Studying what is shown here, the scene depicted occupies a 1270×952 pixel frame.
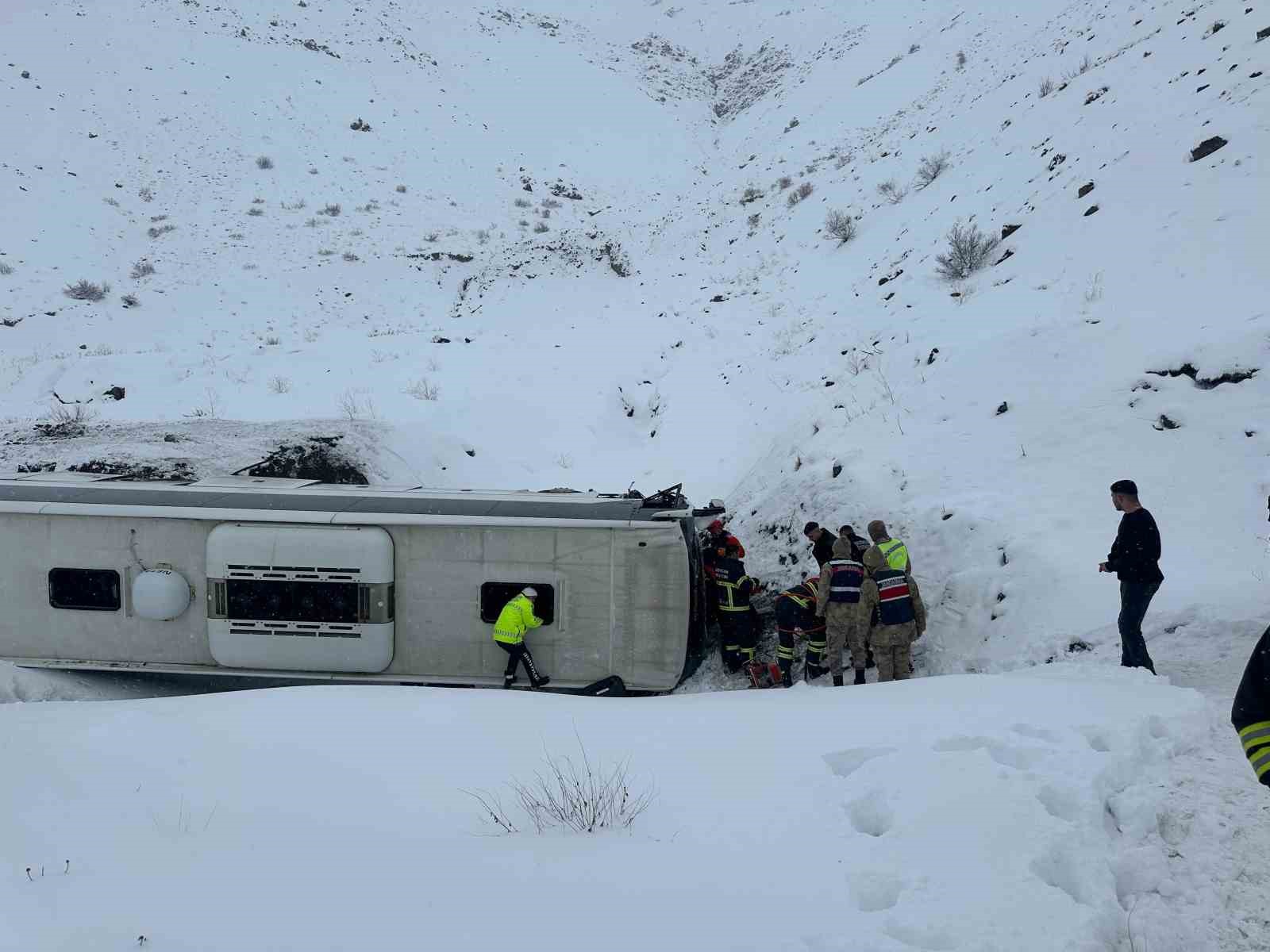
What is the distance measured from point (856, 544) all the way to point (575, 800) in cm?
618

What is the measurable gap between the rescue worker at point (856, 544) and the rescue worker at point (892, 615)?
16.4 inches

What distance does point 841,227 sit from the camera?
22.1m

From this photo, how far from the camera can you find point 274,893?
3.51 metres

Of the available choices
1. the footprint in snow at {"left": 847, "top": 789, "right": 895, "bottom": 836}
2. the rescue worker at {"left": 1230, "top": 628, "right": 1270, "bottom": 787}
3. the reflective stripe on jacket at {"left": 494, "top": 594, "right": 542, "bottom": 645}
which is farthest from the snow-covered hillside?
the rescue worker at {"left": 1230, "top": 628, "right": 1270, "bottom": 787}

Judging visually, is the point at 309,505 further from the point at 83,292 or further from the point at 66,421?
the point at 83,292

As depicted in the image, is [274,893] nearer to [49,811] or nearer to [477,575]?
[49,811]

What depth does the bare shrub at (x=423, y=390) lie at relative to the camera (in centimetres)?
1733

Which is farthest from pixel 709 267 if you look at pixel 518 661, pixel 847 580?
pixel 518 661

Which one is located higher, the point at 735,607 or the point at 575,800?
the point at 575,800

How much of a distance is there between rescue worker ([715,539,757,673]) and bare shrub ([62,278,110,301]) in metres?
22.1

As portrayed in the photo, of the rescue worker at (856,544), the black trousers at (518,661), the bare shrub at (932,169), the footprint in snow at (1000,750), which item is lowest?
the black trousers at (518,661)

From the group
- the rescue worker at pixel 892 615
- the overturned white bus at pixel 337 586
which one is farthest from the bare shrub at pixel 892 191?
the overturned white bus at pixel 337 586

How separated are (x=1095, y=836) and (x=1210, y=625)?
4811 millimetres

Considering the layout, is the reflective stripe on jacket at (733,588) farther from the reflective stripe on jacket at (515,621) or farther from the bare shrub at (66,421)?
the bare shrub at (66,421)
